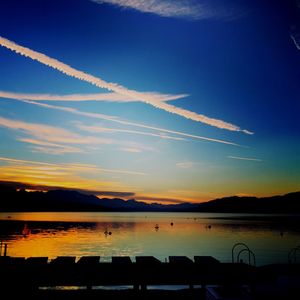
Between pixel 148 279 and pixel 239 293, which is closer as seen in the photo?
pixel 239 293

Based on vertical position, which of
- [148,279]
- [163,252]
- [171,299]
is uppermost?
[148,279]

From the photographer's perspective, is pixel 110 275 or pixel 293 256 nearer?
pixel 110 275

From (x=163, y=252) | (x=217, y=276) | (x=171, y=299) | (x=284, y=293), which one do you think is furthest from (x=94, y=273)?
(x=163, y=252)

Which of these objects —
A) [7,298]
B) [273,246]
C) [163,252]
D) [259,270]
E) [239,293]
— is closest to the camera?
[239,293]

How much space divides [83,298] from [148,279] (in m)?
3.41

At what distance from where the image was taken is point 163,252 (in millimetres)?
85312

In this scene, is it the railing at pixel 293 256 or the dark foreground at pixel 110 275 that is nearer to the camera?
the dark foreground at pixel 110 275

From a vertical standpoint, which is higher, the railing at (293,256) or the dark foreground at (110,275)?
the dark foreground at (110,275)

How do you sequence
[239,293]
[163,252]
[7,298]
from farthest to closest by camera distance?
[163,252] < [7,298] < [239,293]

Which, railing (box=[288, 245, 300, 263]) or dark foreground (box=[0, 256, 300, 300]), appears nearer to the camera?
dark foreground (box=[0, 256, 300, 300])

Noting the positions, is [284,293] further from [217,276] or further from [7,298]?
[7,298]

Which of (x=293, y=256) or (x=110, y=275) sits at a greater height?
(x=110, y=275)

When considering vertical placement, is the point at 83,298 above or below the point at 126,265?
below

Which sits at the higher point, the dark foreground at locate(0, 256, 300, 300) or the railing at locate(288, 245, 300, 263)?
the dark foreground at locate(0, 256, 300, 300)
